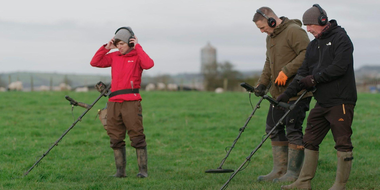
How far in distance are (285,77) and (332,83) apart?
2.93 ft

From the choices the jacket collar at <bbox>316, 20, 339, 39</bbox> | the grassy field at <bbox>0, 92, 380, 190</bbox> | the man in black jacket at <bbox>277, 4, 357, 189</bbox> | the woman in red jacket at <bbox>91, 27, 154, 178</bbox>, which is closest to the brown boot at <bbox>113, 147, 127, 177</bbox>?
the woman in red jacket at <bbox>91, 27, 154, 178</bbox>

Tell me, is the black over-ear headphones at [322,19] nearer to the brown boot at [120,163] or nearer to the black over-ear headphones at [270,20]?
the black over-ear headphones at [270,20]

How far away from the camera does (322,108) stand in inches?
219

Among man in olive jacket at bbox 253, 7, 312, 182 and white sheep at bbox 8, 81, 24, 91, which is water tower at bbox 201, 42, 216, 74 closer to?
white sheep at bbox 8, 81, 24, 91

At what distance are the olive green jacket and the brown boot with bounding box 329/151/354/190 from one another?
3.88 ft

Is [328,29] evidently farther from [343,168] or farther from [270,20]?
[343,168]

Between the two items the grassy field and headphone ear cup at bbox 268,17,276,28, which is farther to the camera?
the grassy field

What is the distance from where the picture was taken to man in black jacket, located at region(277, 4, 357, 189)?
5.31 m

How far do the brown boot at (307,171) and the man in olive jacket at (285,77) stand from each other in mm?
600

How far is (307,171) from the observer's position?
5848mm

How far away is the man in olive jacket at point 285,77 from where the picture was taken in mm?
6418

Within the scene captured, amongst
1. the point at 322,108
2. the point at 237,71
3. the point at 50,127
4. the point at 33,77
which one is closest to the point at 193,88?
the point at 237,71

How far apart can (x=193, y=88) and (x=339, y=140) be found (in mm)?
46971

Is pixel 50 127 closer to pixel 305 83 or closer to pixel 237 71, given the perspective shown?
pixel 305 83
